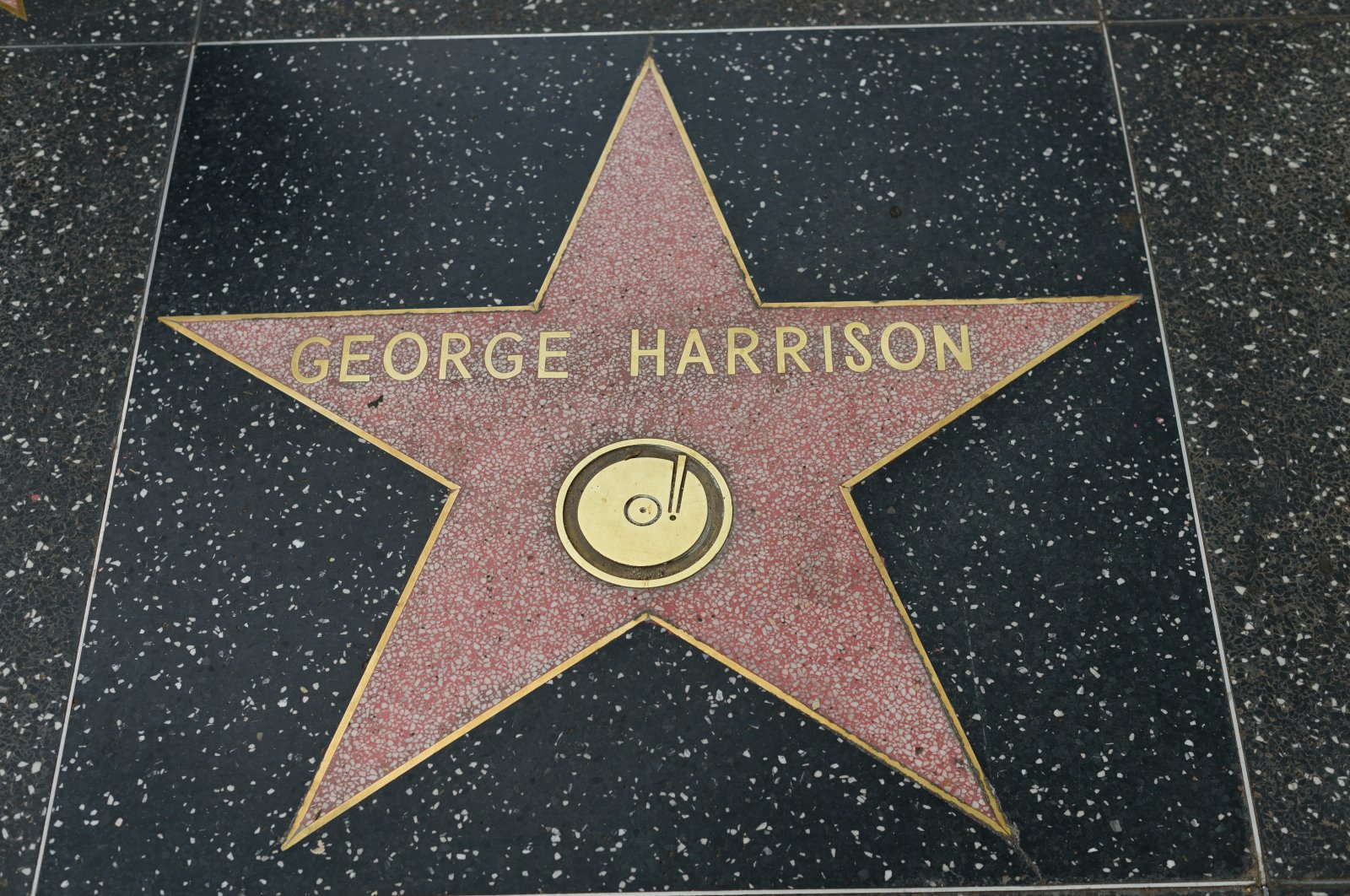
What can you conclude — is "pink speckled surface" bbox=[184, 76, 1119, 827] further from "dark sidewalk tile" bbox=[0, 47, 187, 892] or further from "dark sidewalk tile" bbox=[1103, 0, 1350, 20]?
"dark sidewalk tile" bbox=[1103, 0, 1350, 20]

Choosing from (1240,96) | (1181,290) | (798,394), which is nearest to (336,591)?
(798,394)

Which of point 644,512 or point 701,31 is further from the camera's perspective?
point 701,31

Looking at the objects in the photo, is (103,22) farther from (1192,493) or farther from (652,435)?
(1192,493)

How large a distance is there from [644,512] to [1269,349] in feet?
4.21

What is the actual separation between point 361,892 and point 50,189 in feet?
5.33

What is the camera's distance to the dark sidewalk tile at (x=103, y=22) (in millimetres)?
2113

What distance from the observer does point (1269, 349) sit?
179 cm

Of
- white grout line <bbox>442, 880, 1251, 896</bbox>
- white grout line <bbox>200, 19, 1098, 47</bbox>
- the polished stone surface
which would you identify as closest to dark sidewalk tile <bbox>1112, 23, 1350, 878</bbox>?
the polished stone surface

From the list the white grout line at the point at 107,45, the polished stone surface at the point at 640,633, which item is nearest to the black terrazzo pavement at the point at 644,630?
the polished stone surface at the point at 640,633

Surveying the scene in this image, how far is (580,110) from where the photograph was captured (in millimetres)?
2000

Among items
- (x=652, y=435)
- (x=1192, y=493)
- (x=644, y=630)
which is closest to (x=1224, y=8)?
(x=1192, y=493)

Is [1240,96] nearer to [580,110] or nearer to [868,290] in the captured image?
[868,290]

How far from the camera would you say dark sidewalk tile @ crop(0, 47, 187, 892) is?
163 centimetres

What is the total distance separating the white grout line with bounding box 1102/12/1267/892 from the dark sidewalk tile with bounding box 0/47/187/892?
205 cm
